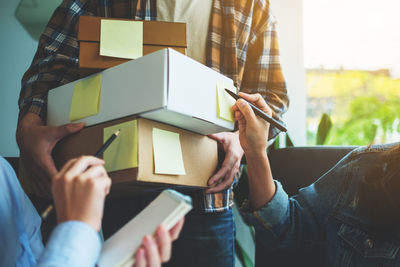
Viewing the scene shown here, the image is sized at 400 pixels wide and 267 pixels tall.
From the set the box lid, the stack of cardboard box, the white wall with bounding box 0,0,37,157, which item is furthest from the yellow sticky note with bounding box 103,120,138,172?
the white wall with bounding box 0,0,37,157

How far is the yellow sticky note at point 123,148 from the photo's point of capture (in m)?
0.58

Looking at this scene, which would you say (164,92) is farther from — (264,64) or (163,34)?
(264,64)

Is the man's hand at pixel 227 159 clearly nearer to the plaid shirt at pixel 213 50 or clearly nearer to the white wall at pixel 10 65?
the plaid shirt at pixel 213 50

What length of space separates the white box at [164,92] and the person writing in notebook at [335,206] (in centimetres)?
10

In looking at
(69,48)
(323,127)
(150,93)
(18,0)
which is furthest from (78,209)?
(18,0)

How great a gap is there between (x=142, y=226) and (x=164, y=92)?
230 mm

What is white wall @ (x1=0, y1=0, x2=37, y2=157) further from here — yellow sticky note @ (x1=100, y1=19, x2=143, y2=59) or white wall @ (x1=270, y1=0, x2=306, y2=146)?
white wall @ (x1=270, y1=0, x2=306, y2=146)

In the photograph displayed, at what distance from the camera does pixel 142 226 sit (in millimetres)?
463

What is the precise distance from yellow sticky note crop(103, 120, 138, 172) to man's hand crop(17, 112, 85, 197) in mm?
112

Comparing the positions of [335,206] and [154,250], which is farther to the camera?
[335,206]

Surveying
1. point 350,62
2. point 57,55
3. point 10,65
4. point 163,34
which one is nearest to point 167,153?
point 163,34

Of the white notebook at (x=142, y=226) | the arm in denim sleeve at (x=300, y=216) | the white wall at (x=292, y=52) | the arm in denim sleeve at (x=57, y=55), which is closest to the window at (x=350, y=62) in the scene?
the white wall at (x=292, y=52)

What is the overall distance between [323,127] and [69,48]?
1.26 metres

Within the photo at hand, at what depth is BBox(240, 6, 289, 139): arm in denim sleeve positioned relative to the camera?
999 mm
